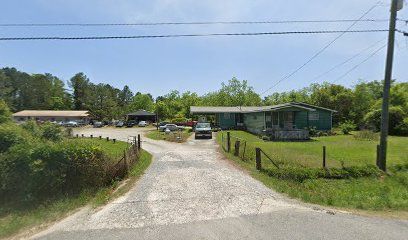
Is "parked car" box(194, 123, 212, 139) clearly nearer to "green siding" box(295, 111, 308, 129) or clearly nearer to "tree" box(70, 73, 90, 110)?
"green siding" box(295, 111, 308, 129)

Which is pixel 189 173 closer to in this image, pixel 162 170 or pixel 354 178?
pixel 162 170

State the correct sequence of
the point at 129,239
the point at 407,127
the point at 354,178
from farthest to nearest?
the point at 407,127 → the point at 354,178 → the point at 129,239

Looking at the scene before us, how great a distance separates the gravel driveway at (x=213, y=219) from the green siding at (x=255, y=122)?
27.4 meters

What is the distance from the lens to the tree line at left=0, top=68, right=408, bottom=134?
44812 millimetres

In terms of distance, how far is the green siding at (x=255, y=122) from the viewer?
39.8 m

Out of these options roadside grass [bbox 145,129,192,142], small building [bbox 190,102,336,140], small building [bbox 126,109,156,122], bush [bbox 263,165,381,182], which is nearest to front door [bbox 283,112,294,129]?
small building [bbox 190,102,336,140]

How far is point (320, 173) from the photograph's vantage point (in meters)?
15.0

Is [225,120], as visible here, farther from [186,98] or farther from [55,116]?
[55,116]

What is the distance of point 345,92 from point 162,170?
43.6m

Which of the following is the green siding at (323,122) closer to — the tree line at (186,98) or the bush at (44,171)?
the tree line at (186,98)

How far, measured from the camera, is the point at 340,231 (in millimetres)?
7945

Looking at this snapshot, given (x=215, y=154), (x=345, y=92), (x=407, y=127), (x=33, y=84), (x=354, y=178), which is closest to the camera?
(x=354, y=178)

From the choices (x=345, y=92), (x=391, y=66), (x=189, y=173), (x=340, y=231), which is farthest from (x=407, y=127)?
(x=340, y=231)

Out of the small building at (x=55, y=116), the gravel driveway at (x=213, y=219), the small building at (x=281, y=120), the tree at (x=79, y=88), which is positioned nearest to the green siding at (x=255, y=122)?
the small building at (x=281, y=120)
